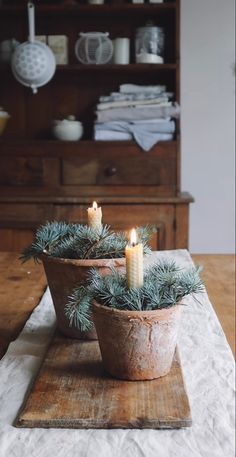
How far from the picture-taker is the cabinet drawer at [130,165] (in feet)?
9.48

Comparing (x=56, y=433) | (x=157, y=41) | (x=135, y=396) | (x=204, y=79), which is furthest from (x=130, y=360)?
(x=204, y=79)

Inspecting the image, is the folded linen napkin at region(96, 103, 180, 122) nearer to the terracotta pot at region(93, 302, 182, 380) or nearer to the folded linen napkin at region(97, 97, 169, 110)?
the folded linen napkin at region(97, 97, 169, 110)

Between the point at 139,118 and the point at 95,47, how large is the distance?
17.2 inches

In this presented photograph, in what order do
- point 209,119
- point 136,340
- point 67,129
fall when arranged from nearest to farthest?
point 136,340 → point 67,129 → point 209,119

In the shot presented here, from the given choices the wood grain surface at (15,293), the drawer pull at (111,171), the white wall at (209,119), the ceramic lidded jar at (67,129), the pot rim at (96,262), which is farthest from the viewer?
the white wall at (209,119)

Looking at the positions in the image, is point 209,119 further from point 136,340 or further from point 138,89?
point 136,340

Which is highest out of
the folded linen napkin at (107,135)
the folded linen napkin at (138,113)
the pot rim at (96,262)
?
the folded linen napkin at (138,113)

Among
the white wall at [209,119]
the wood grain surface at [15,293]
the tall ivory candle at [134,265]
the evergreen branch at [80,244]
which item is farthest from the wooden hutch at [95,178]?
the tall ivory candle at [134,265]

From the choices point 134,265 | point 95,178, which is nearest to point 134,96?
point 95,178

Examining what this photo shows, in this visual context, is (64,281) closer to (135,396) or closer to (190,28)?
(135,396)

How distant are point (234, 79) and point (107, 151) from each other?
1.00m

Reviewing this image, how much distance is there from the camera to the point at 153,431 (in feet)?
2.22

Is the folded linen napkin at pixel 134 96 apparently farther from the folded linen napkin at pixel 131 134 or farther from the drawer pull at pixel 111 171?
the drawer pull at pixel 111 171

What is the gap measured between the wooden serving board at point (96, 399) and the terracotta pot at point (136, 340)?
0.02 metres
